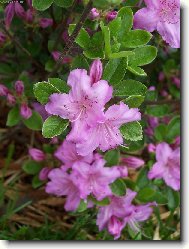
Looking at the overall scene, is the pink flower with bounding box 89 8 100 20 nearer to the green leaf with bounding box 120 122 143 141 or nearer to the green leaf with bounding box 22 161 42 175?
the green leaf with bounding box 120 122 143 141

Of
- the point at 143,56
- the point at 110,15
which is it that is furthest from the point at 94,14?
the point at 143,56

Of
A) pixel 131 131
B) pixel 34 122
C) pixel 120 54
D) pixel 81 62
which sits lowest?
pixel 34 122

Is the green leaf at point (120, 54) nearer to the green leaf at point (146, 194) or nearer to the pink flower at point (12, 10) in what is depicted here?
the pink flower at point (12, 10)

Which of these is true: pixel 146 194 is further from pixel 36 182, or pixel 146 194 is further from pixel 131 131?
pixel 131 131

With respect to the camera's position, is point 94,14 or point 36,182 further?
point 36,182

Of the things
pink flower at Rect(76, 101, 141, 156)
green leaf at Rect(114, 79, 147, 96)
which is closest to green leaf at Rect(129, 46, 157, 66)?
green leaf at Rect(114, 79, 147, 96)

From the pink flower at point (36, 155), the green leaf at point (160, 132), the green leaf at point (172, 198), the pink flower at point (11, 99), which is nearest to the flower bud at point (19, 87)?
the pink flower at point (11, 99)
